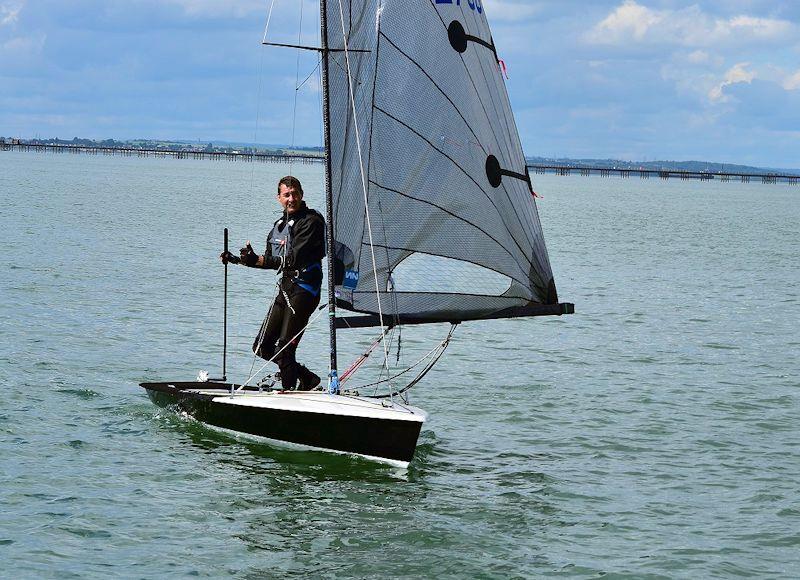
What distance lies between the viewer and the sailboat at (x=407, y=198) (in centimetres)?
1284

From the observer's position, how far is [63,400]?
16328 mm

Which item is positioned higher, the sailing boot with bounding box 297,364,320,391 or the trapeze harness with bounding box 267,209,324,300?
the trapeze harness with bounding box 267,209,324,300

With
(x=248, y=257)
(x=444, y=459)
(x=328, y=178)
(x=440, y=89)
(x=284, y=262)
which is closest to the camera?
(x=248, y=257)

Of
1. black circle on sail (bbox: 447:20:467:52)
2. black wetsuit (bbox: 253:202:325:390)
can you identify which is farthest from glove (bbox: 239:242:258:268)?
black circle on sail (bbox: 447:20:467:52)

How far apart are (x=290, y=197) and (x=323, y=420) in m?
2.46

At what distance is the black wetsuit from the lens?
13266 millimetres

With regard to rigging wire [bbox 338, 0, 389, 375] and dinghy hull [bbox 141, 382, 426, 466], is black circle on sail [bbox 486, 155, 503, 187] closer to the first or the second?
rigging wire [bbox 338, 0, 389, 375]

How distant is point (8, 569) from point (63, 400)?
6.31 metres

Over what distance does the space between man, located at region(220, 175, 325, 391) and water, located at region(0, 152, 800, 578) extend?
1.15m

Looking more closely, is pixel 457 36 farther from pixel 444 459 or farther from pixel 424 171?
pixel 444 459

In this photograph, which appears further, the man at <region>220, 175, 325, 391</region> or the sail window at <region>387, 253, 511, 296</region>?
the sail window at <region>387, 253, 511, 296</region>

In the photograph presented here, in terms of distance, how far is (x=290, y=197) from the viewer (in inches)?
516

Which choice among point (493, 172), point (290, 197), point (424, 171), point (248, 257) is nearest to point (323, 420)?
point (248, 257)

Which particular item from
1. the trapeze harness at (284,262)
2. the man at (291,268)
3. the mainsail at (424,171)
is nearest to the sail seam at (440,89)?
the mainsail at (424,171)
